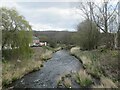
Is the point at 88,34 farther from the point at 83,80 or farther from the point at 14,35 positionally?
the point at 83,80

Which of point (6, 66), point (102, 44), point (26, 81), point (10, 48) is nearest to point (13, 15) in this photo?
point (10, 48)

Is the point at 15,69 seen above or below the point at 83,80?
above

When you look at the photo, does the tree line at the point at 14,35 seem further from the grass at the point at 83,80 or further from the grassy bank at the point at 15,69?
the grass at the point at 83,80

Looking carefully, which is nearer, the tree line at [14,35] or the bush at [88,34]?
the tree line at [14,35]

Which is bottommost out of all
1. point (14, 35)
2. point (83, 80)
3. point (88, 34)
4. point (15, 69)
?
point (83, 80)

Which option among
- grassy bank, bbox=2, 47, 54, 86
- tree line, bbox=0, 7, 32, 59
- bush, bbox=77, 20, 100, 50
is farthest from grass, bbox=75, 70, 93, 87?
bush, bbox=77, 20, 100, 50

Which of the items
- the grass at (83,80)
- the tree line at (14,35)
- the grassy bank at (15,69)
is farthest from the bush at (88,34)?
the grass at (83,80)

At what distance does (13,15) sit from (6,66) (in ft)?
22.5

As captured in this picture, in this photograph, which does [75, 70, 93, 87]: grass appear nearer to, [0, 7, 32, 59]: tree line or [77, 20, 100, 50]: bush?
[0, 7, 32, 59]: tree line

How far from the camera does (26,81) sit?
14547mm

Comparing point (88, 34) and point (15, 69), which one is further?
point (88, 34)

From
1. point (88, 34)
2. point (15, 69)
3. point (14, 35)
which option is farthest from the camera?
point (88, 34)

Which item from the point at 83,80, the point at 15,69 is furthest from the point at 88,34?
the point at 83,80

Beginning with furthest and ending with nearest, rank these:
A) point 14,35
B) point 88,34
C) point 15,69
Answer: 1. point 88,34
2. point 14,35
3. point 15,69
